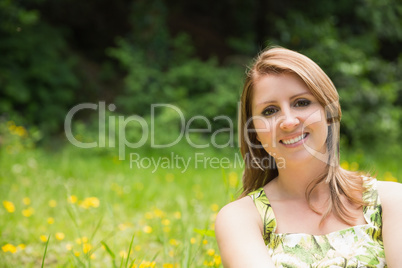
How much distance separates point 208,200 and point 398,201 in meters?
2.09

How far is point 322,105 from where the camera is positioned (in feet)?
4.63

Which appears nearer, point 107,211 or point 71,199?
point 71,199

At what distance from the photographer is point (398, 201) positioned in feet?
4.29

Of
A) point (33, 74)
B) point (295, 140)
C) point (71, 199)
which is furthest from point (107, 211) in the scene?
point (33, 74)

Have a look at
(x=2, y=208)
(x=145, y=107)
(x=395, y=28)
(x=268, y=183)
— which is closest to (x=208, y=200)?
(x=2, y=208)

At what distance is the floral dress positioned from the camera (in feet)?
4.16

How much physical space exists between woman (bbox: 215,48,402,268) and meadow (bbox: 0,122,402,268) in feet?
1.05

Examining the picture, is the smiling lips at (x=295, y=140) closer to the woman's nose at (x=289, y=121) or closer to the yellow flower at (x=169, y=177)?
the woman's nose at (x=289, y=121)

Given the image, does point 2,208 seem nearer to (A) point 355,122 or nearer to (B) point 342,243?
(B) point 342,243

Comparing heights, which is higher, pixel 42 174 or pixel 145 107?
pixel 145 107

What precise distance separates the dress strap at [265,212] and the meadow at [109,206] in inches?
10.9

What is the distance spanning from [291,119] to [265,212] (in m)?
0.31

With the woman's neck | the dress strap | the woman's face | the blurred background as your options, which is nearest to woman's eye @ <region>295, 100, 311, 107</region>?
the woman's face

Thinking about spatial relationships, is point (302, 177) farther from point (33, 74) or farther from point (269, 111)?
point (33, 74)
